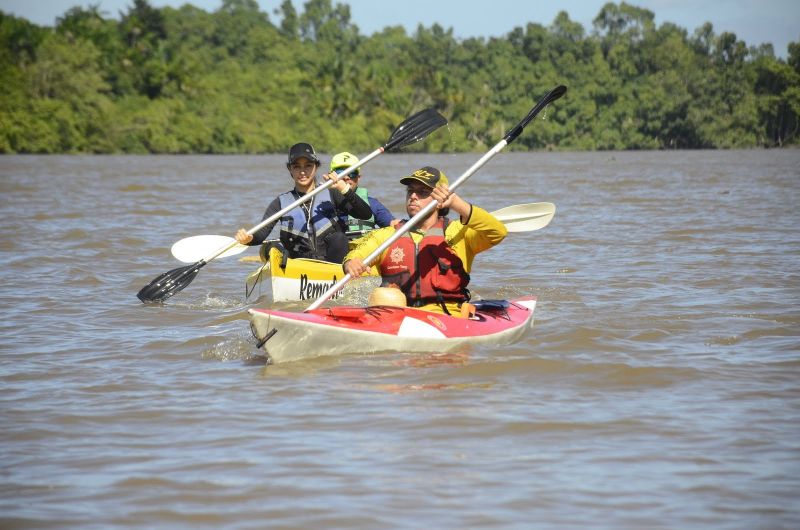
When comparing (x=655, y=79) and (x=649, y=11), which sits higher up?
(x=649, y=11)

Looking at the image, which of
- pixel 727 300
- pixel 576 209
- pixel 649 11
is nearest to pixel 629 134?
pixel 649 11

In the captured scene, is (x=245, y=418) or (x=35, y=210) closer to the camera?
(x=245, y=418)

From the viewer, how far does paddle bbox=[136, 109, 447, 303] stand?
858cm

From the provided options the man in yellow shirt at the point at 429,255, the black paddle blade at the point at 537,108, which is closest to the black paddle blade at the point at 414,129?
the black paddle blade at the point at 537,108

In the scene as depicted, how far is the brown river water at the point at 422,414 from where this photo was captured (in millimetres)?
4180

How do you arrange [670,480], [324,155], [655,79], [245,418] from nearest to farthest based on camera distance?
[670,480], [245,418], [324,155], [655,79]

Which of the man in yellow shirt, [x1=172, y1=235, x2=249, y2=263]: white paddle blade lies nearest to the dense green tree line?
[x1=172, y1=235, x2=249, y2=263]: white paddle blade

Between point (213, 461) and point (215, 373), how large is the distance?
1735mm

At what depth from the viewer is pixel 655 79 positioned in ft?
327

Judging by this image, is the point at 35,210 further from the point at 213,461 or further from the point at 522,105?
the point at 522,105

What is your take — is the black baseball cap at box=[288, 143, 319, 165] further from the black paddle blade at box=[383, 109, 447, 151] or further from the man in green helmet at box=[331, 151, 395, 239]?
the black paddle blade at box=[383, 109, 447, 151]

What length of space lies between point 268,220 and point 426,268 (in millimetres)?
2172

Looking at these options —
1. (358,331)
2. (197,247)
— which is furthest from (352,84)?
(358,331)

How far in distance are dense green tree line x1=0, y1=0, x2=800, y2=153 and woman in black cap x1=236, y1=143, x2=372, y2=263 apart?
49286mm
